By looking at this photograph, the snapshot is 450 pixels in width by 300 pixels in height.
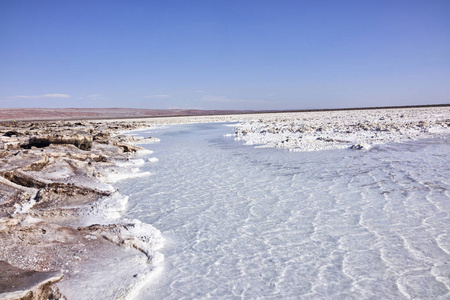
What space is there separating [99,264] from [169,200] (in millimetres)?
2445

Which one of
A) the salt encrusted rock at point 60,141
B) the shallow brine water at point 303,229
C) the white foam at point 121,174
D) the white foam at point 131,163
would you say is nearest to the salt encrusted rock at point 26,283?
the shallow brine water at point 303,229

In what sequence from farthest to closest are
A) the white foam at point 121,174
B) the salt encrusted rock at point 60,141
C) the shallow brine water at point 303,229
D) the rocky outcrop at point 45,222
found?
the salt encrusted rock at point 60,141
the white foam at point 121,174
the shallow brine water at point 303,229
the rocky outcrop at point 45,222

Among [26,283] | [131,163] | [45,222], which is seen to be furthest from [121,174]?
[26,283]

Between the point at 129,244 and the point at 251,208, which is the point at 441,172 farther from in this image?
the point at 129,244

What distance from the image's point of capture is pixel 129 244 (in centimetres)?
370

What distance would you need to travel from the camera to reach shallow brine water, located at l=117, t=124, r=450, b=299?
9.46 ft

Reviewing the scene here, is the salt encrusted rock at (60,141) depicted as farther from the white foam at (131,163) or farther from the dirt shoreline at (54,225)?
the dirt shoreline at (54,225)

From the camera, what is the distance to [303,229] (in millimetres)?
4105

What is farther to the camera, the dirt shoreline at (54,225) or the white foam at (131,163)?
the white foam at (131,163)

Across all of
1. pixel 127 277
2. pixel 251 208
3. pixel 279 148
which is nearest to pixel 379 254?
pixel 251 208

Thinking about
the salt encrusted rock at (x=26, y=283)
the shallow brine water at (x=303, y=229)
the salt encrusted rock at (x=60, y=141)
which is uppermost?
the salt encrusted rock at (x=60, y=141)

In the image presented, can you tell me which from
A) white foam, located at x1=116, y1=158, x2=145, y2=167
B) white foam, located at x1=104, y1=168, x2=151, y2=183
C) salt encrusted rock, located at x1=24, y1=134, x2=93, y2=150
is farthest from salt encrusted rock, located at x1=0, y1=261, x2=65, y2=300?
salt encrusted rock, located at x1=24, y1=134, x2=93, y2=150

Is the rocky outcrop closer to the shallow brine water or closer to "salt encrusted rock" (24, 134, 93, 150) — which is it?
the shallow brine water

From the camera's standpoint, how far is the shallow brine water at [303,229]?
2885 mm
